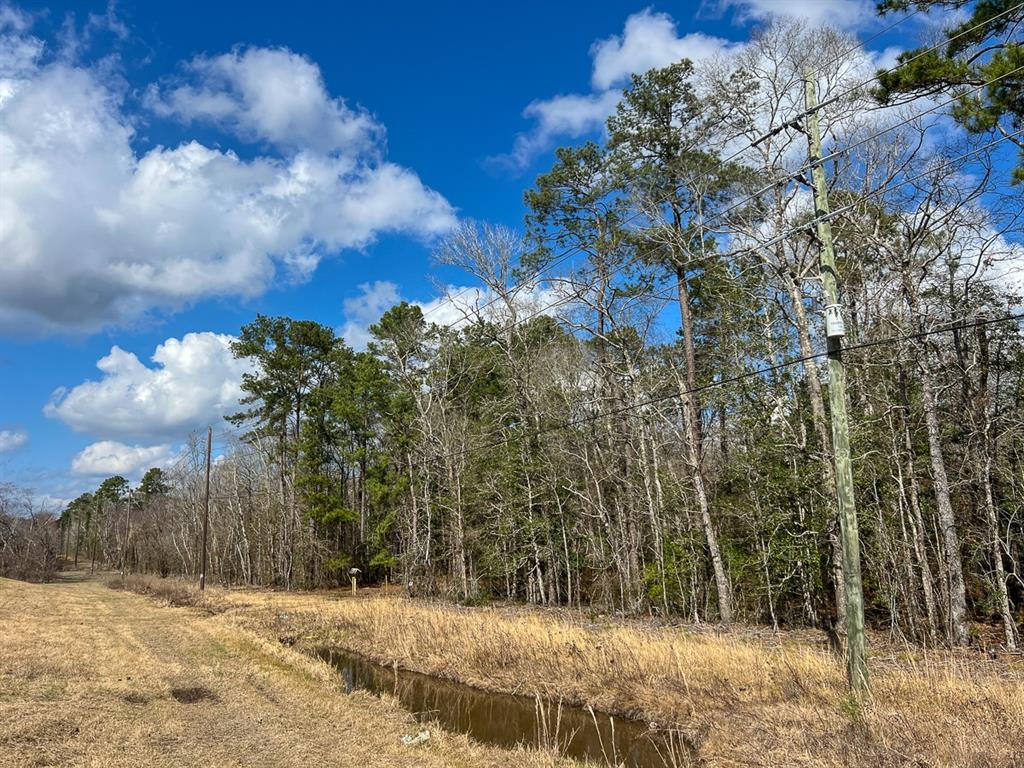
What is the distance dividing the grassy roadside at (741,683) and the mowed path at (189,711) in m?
2.79

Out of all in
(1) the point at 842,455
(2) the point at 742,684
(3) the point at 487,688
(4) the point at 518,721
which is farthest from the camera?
(3) the point at 487,688

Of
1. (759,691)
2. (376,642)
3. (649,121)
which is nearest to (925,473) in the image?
(759,691)

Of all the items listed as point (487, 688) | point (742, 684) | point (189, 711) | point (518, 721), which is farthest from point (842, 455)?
point (189, 711)

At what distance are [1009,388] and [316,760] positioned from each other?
52.8 ft

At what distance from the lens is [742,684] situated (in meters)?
9.49

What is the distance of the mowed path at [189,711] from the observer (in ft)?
22.7

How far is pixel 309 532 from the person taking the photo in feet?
113

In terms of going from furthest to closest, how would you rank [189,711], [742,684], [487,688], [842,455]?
[487,688] → [742,684] → [189,711] → [842,455]

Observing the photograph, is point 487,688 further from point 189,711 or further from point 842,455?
point 842,455

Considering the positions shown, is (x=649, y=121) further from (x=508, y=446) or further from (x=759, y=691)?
(x=759, y=691)

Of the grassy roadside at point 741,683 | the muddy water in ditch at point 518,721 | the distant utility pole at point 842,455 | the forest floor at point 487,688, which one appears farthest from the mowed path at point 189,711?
the distant utility pole at point 842,455

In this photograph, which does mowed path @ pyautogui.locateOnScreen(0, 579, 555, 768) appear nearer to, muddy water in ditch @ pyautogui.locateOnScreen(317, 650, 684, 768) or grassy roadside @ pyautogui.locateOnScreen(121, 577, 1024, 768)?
muddy water in ditch @ pyautogui.locateOnScreen(317, 650, 684, 768)

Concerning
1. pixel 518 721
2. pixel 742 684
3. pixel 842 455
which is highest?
pixel 842 455

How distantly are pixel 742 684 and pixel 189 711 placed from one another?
8215 millimetres
